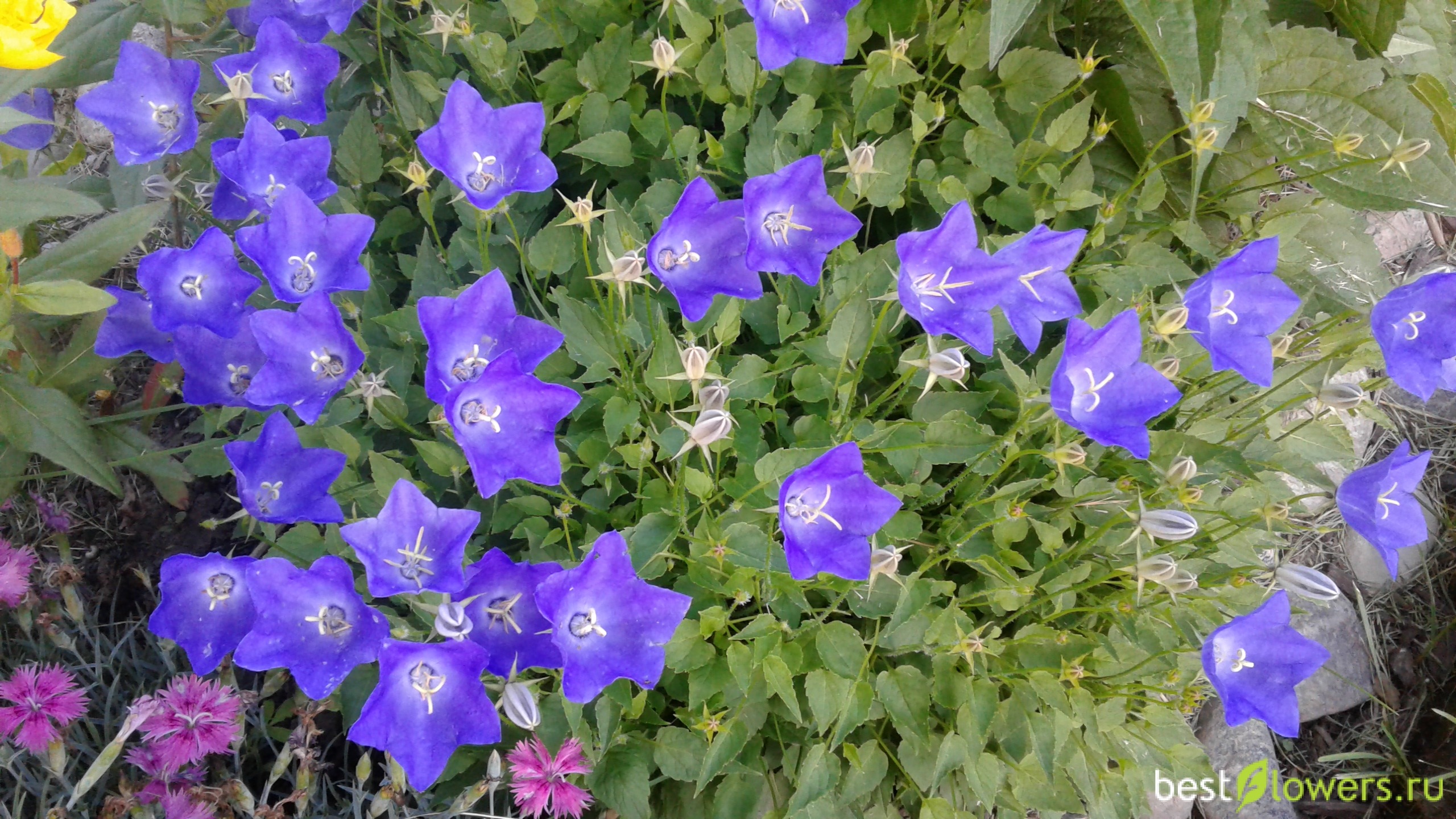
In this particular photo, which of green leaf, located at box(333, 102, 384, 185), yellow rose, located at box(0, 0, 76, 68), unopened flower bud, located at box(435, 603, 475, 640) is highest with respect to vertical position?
yellow rose, located at box(0, 0, 76, 68)

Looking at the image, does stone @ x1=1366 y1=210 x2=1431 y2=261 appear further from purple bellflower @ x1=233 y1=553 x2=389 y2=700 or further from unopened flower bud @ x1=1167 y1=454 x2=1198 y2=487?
purple bellflower @ x1=233 y1=553 x2=389 y2=700

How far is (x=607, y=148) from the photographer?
2555 millimetres

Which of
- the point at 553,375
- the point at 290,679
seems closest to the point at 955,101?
the point at 553,375

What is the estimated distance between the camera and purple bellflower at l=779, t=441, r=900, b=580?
181cm

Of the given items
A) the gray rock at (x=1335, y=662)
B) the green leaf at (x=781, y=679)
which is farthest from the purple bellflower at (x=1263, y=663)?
the gray rock at (x=1335, y=662)

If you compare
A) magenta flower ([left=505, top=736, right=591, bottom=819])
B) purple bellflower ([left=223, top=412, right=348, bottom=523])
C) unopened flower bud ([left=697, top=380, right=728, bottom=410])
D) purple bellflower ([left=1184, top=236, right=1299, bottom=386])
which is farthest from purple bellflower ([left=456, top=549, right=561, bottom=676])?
purple bellflower ([left=1184, top=236, right=1299, bottom=386])

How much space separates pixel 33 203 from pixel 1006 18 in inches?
76.9

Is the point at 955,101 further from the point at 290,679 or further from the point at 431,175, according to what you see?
the point at 290,679

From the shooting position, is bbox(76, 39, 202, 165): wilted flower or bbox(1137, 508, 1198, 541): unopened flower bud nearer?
bbox(1137, 508, 1198, 541): unopened flower bud

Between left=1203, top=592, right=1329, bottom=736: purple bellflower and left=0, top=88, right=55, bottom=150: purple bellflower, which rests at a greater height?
left=0, top=88, right=55, bottom=150: purple bellflower

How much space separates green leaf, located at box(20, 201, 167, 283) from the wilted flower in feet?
0.60

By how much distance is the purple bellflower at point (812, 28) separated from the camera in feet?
6.97

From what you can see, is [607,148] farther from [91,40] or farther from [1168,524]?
[1168,524]

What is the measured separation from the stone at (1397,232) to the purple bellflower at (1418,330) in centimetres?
218
